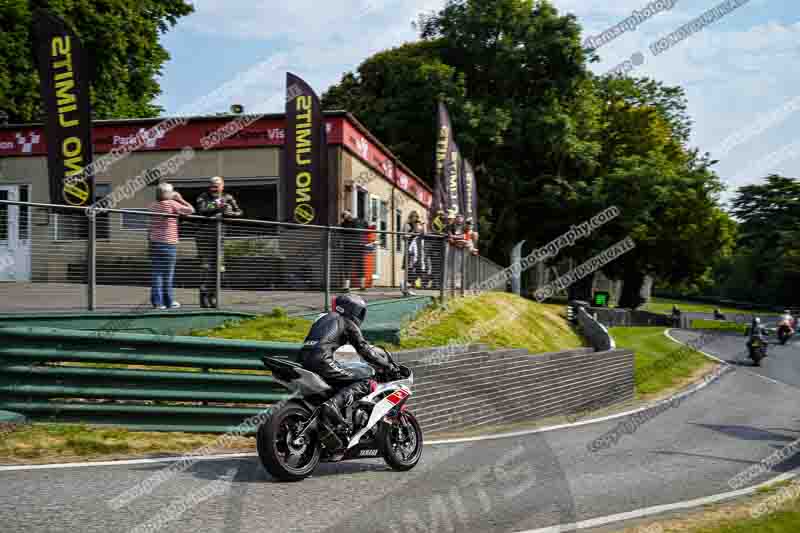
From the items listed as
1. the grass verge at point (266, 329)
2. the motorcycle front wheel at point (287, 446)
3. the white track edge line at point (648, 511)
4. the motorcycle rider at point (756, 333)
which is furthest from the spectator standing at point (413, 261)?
the motorcycle rider at point (756, 333)

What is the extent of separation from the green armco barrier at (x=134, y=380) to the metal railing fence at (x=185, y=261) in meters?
1.41

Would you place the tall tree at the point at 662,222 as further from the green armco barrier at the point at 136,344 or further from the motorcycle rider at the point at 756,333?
the green armco barrier at the point at 136,344

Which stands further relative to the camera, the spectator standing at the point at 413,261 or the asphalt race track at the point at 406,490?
the spectator standing at the point at 413,261

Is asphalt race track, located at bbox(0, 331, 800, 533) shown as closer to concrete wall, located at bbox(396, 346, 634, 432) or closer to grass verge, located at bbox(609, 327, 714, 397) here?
concrete wall, located at bbox(396, 346, 634, 432)

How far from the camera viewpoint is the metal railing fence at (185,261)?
891 centimetres

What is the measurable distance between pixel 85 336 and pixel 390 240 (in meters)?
7.75

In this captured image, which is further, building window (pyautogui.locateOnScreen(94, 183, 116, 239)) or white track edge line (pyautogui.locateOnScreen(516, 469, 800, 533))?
building window (pyautogui.locateOnScreen(94, 183, 116, 239))

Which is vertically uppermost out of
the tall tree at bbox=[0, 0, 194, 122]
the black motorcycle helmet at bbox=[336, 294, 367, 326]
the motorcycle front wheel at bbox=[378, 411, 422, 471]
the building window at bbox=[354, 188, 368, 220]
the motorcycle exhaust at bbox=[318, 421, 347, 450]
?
the tall tree at bbox=[0, 0, 194, 122]

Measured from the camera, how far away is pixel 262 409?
8414 mm

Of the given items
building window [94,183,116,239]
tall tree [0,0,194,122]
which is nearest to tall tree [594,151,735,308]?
tall tree [0,0,194,122]

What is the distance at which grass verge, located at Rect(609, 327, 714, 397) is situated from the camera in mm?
20781

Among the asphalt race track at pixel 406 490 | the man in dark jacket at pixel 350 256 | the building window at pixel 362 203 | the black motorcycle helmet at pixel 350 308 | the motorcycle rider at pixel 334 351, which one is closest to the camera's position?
the asphalt race track at pixel 406 490

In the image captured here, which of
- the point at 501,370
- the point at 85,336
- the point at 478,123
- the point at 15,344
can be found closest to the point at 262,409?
the point at 85,336

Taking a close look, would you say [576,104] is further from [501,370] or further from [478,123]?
[501,370]
